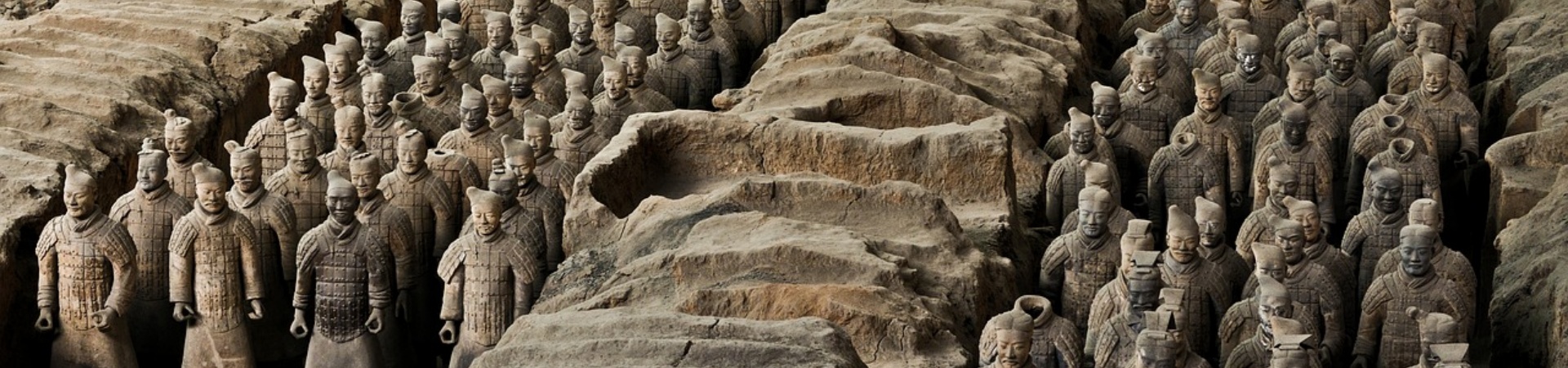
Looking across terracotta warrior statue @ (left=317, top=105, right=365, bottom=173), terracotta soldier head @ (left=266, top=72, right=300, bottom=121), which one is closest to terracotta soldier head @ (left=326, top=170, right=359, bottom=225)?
terracotta warrior statue @ (left=317, top=105, right=365, bottom=173)

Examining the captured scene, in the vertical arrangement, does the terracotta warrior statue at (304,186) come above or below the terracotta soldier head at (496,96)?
below

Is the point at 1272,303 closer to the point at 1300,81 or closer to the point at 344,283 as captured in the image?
the point at 1300,81

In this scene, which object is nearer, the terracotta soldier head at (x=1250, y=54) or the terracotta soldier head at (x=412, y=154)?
the terracotta soldier head at (x=412, y=154)

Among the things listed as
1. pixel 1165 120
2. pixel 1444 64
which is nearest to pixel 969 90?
pixel 1165 120

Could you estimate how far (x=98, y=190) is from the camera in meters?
13.9

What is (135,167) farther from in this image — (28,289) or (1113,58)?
(1113,58)

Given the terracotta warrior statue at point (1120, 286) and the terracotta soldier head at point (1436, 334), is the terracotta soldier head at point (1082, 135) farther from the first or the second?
the terracotta soldier head at point (1436, 334)

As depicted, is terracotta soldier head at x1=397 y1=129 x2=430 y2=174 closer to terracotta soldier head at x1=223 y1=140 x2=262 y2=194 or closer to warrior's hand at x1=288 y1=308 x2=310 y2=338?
terracotta soldier head at x1=223 y1=140 x2=262 y2=194

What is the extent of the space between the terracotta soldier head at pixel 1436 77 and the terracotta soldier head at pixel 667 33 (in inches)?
137

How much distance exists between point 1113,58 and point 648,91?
347 centimetres

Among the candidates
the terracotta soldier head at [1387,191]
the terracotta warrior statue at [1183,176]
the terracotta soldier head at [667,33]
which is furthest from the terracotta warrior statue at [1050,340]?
the terracotta soldier head at [667,33]

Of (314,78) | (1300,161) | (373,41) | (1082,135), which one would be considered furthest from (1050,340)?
(373,41)

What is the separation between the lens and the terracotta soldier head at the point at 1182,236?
1166cm

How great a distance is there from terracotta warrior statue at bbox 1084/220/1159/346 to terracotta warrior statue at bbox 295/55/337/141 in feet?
13.3
